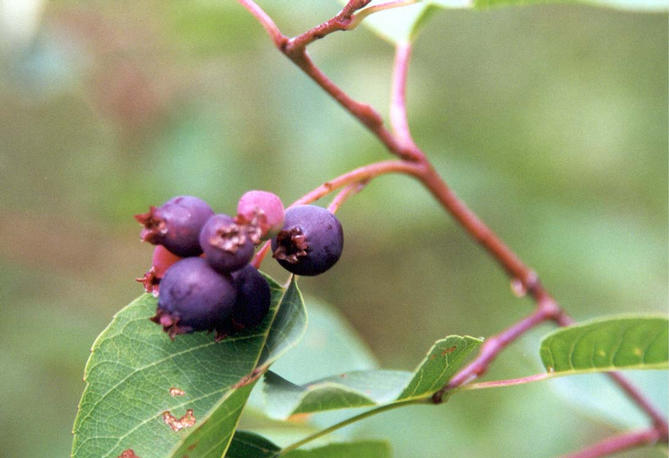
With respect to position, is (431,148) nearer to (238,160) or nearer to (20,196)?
(238,160)

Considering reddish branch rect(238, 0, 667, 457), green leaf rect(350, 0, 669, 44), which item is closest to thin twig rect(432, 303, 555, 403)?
reddish branch rect(238, 0, 667, 457)

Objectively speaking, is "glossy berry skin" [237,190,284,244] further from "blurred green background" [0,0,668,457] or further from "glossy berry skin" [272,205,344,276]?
"blurred green background" [0,0,668,457]

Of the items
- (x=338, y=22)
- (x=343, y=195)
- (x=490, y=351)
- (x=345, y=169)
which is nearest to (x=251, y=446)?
(x=343, y=195)

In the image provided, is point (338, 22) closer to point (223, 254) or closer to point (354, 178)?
point (354, 178)

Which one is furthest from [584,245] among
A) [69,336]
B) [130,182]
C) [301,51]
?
[301,51]

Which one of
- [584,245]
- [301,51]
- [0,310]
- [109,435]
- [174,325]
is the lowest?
[584,245]

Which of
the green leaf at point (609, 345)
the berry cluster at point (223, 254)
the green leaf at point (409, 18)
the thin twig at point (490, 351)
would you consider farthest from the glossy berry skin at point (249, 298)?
the green leaf at point (409, 18)
